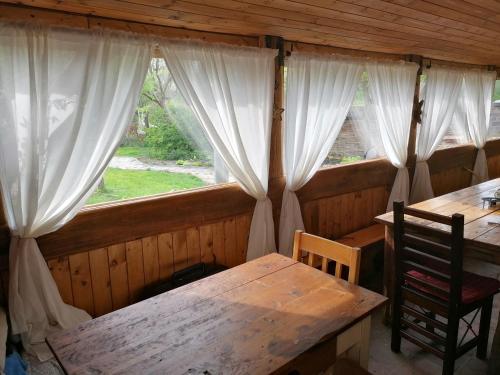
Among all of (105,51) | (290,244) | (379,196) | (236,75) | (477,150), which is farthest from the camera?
(477,150)

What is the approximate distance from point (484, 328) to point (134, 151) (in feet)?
7.74

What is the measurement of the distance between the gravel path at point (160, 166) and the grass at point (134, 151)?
1.0 inches

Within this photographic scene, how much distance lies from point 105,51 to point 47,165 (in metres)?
0.68

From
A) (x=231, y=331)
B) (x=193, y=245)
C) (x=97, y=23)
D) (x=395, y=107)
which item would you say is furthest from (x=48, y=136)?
(x=395, y=107)

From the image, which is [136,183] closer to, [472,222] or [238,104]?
[238,104]

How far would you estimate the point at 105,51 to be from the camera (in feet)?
6.56

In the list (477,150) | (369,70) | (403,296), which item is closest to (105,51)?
(403,296)

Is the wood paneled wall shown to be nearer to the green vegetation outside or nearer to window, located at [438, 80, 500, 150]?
window, located at [438, 80, 500, 150]

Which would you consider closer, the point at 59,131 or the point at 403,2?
the point at 59,131

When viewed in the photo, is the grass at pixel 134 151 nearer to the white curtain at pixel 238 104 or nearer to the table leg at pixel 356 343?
the white curtain at pixel 238 104

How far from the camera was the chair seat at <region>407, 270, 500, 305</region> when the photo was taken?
1.94 meters

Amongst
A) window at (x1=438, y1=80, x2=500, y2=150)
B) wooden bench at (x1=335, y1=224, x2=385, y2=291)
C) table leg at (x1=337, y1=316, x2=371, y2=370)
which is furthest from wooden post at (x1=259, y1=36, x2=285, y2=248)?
window at (x1=438, y1=80, x2=500, y2=150)

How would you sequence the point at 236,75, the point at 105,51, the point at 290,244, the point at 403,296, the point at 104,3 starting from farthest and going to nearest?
the point at 290,244, the point at 236,75, the point at 403,296, the point at 105,51, the point at 104,3

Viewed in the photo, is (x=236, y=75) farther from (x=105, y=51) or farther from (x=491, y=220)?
(x=491, y=220)
